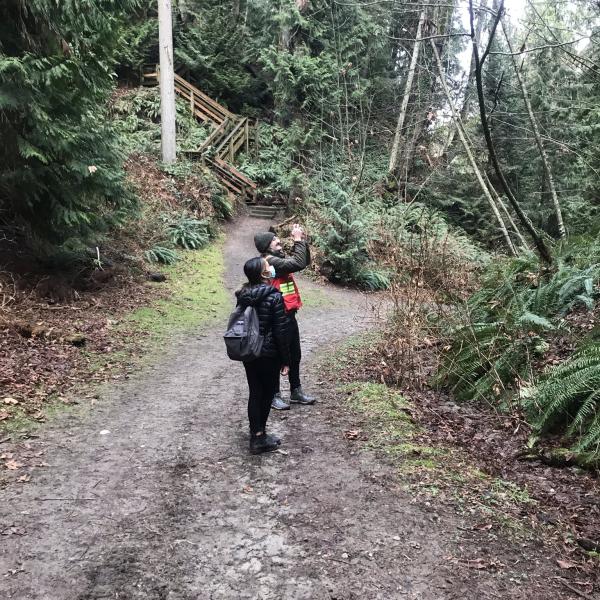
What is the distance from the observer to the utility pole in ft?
59.6

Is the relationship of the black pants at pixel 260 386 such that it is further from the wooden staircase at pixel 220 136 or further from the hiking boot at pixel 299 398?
the wooden staircase at pixel 220 136


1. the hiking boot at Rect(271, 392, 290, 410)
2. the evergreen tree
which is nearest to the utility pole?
the evergreen tree

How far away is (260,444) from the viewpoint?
15.5 feet

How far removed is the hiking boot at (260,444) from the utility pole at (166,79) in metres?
15.5

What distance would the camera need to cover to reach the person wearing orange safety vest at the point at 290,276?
214 inches

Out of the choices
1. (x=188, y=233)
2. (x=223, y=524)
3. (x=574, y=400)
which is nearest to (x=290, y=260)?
(x=223, y=524)

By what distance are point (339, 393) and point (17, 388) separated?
3.79 metres

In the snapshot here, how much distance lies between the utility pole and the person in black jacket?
49.7 feet

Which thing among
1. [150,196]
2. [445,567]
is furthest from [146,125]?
[445,567]

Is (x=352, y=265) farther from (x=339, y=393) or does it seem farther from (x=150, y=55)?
(x=150, y=55)

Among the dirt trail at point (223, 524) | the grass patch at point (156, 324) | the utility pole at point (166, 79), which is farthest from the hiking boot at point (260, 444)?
the utility pole at point (166, 79)

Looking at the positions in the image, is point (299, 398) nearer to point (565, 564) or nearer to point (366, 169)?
point (565, 564)

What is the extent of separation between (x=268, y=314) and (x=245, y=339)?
312 millimetres

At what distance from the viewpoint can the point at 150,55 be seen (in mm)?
23875
